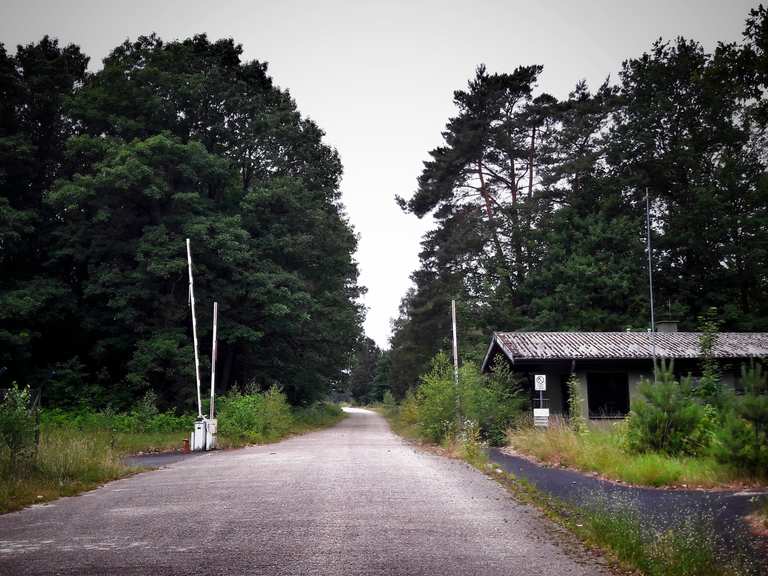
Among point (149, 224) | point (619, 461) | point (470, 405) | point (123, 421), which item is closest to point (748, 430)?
point (619, 461)

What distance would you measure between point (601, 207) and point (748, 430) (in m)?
32.4

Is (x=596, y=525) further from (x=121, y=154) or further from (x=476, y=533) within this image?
(x=121, y=154)

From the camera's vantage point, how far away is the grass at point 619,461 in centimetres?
1130

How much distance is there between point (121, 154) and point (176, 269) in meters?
6.49

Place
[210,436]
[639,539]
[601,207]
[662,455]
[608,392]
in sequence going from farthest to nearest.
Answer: [601,207], [608,392], [210,436], [662,455], [639,539]

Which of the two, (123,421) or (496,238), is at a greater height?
(496,238)

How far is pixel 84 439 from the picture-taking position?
53.8 ft

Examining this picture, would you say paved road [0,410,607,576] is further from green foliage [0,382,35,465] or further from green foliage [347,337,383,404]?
green foliage [347,337,383,404]

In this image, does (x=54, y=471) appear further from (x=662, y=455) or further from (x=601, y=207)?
(x=601, y=207)

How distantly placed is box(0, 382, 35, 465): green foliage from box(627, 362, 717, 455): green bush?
12902 millimetres

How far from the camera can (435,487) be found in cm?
1171

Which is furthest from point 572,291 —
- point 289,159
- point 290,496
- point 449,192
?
point 290,496

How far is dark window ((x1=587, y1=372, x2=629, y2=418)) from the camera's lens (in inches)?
1016

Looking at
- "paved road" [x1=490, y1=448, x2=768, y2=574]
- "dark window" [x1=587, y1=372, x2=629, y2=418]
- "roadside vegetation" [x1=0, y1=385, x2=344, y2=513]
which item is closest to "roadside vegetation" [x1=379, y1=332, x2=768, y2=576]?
"paved road" [x1=490, y1=448, x2=768, y2=574]
